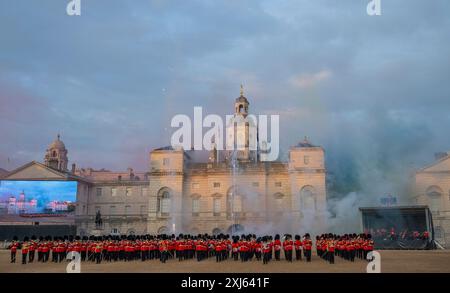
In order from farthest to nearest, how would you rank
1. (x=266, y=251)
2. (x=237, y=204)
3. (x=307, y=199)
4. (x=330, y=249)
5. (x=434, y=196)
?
1. (x=237, y=204)
2. (x=307, y=199)
3. (x=434, y=196)
4. (x=266, y=251)
5. (x=330, y=249)

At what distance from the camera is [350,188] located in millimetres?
57125

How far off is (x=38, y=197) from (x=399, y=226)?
5897 centimetres

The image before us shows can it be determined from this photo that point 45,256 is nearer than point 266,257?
No

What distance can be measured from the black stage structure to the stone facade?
10958mm

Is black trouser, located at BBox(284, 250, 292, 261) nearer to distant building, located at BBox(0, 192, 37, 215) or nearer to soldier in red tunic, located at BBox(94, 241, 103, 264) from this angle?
soldier in red tunic, located at BBox(94, 241, 103, 264)

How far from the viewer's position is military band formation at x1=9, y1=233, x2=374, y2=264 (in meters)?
25.5

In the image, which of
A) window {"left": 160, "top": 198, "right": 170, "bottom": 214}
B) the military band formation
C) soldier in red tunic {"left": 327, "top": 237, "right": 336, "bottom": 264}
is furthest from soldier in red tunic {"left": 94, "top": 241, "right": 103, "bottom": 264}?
window {"left": 160, "top": 198, "right": 170, "bottom": 214}

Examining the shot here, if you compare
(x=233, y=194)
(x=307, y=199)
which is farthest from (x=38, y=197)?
(x=307, y=199)

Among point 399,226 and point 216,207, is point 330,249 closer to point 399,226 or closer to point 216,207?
point 399,226

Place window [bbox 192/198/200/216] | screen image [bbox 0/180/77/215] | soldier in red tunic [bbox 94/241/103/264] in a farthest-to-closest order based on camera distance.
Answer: screen image [bbox 0/180/77/215] < window [bbox 192/198/200/216] < soldier in red tunic [bbox 94/241/103/264]

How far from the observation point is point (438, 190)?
5228cm

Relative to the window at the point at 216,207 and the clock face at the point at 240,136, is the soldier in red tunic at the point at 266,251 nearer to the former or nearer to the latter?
the window at the point at 216,207

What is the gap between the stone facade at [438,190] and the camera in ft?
169
